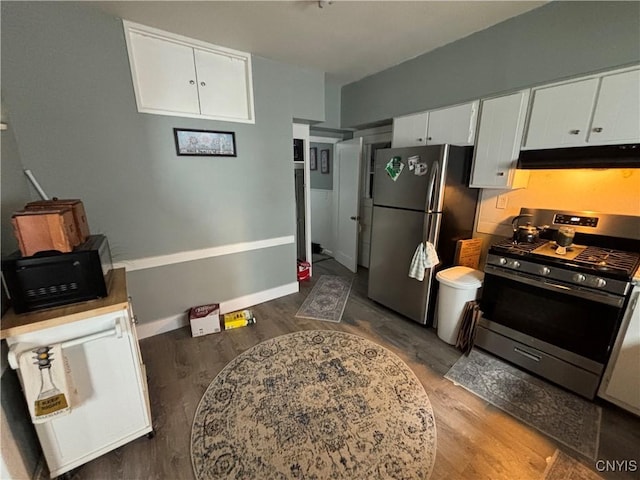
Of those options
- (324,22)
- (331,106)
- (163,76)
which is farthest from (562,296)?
(163,76)

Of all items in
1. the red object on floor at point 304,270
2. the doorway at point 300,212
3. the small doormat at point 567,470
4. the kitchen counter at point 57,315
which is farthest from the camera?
the red object on floor at point 304,270

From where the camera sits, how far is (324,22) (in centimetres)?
203

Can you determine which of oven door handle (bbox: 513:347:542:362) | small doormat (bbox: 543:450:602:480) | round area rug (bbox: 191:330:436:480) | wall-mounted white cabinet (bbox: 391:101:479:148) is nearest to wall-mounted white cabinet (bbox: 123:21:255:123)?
wall-mounted white cabinet (bbox: 391:101:479:148)

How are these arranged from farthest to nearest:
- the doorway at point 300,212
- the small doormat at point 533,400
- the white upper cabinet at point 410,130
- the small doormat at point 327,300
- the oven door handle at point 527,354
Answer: the doorway at point 300,212, the small doormat at point 327,300, the white upper cabinet at point 410,130, the oven door handle at point 527,354, the small doormat at point 533,400

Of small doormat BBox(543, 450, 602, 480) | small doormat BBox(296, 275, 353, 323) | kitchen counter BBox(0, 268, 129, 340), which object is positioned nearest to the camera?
kitchen counter BBox(0, 268, 129, 340)

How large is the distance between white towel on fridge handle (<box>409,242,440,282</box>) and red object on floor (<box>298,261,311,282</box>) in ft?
5.57

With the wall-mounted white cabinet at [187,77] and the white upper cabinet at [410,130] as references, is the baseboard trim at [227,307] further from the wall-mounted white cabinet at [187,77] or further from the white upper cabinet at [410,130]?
the white upper cabinet at [410,130]

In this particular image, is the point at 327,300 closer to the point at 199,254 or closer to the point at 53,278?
the point at 199,254

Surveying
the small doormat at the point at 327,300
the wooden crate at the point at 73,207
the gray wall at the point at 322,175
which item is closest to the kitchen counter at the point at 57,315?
the wooden crate at the point at 73,207

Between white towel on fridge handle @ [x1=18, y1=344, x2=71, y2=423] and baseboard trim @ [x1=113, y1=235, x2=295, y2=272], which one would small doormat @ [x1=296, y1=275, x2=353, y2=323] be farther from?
white towel on fridge handle @ [x1=18, y1=344, x2=71, y2=423]

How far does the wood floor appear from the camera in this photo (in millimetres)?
1385

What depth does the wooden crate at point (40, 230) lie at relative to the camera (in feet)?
3.84

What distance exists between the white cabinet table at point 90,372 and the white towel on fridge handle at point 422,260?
2.20m

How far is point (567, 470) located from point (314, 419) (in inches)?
54.3
